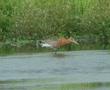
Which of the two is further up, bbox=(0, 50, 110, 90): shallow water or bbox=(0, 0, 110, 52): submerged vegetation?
bbox=(0, 50, 110, 90): shallow water

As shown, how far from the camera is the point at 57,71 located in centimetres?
1303

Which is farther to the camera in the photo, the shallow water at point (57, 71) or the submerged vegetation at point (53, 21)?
the submerged vegetation at point (53, 21)

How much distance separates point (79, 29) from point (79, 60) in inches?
259

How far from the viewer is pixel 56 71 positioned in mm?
13031

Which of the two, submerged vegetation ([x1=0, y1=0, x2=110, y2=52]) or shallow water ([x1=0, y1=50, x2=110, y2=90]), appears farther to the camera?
submerged vegetation ([x1=0, y1=0, x2=110, y2=52])

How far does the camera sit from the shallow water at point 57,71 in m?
11.2

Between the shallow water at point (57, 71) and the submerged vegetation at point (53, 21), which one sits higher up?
the shallow water at point (57, 71)

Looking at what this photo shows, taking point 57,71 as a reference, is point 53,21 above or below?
below

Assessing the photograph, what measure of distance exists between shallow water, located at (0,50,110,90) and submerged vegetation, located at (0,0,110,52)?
405cm

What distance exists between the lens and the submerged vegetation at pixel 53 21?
20.9 metres

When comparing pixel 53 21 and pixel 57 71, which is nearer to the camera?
pixel 57 71

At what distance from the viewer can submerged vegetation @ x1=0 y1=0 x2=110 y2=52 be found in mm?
20891

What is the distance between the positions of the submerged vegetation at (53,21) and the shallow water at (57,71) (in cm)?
405

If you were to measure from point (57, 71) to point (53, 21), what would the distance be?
8401 mm
